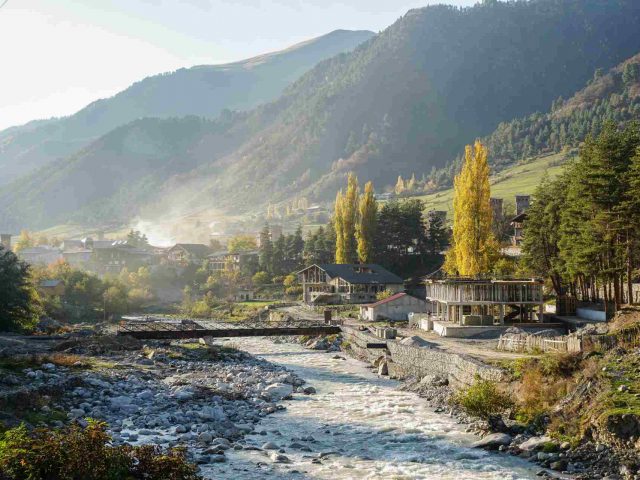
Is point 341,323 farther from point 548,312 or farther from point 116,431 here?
point 116,431

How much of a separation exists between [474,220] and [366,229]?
38014mm

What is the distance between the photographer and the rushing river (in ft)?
84.7

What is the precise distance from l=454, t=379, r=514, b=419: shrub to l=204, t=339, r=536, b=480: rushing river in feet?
3.61

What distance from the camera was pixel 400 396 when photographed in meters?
41.1

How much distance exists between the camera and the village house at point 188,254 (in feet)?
566

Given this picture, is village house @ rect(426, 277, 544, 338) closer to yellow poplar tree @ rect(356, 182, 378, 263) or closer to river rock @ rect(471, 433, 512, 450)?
river rock @ rect(471, 433, 512, 450)

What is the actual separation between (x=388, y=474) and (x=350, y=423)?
8649 mm

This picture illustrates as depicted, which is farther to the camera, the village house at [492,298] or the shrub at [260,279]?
the shrub at [260,279]

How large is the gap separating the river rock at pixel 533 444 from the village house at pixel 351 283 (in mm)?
72151

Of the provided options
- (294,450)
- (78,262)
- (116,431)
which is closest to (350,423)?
(294,450)

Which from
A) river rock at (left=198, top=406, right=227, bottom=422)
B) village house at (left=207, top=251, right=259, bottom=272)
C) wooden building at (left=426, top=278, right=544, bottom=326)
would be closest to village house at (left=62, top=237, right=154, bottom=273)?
village house at (left=207, top=251, right=259, bottom=272)

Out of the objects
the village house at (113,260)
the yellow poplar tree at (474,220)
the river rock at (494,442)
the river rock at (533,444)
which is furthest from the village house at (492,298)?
the village house at (113,260)

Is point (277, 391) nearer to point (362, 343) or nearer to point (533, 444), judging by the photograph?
point (533, 444)

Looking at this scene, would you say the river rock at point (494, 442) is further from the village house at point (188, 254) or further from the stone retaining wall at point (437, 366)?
the village house at point (188, 254)
